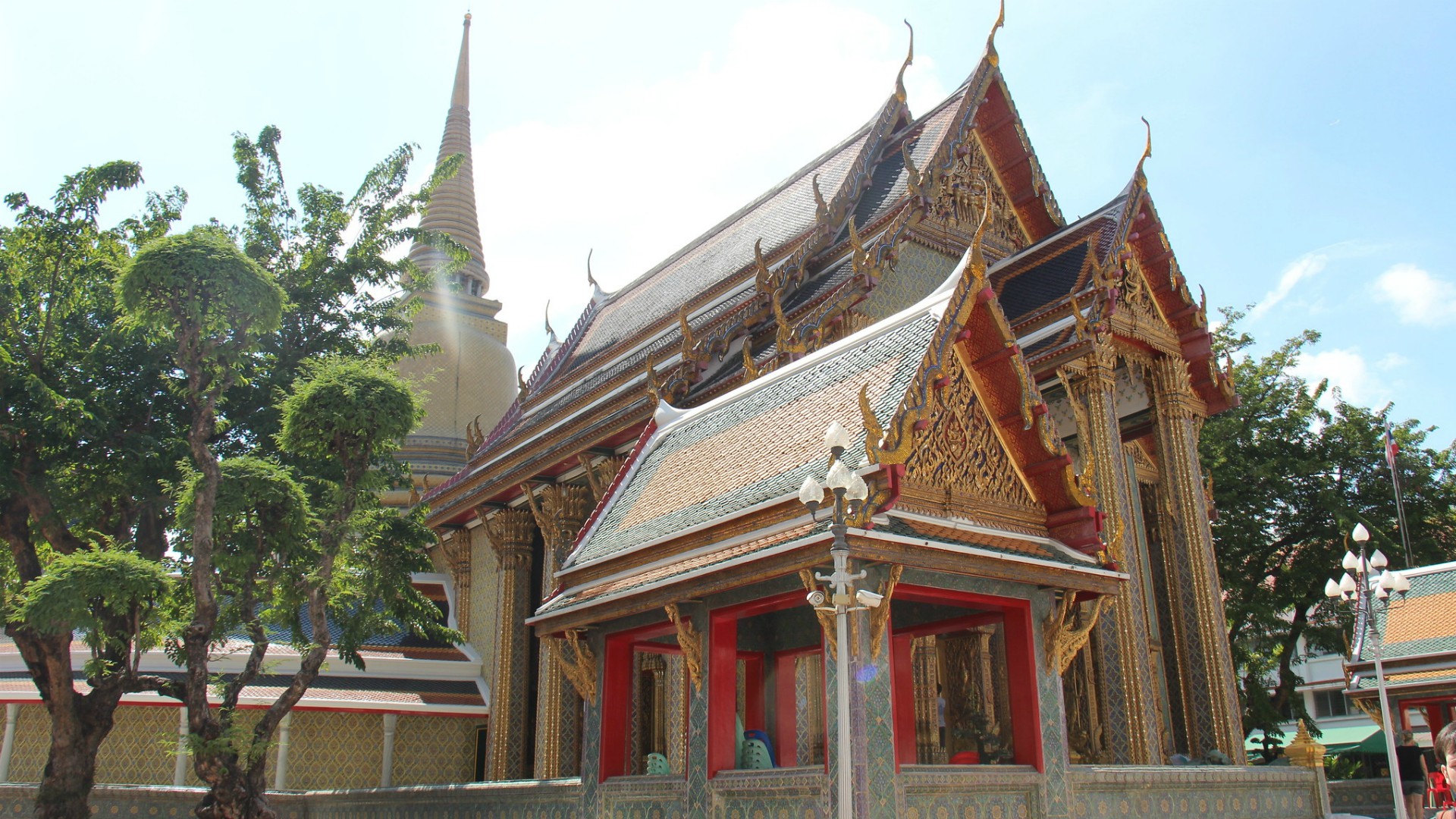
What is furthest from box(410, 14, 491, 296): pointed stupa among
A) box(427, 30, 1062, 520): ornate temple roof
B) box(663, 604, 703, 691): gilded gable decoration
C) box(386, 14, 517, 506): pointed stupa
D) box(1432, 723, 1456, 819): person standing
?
box(1432, 723, 1456, 819): person standing

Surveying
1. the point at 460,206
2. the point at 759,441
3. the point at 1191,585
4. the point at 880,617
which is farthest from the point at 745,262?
the point at 460,206

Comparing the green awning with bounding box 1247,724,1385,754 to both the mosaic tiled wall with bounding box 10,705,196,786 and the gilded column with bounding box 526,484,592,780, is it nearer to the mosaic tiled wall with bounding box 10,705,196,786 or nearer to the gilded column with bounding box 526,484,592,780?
the gilded column with bounding box 526,484,592,780

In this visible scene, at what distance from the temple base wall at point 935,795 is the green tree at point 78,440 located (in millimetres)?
2559

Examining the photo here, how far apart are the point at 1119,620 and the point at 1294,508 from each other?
11.6m

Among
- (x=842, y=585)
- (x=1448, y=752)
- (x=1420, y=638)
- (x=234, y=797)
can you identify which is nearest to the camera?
(x=1448, y=752)

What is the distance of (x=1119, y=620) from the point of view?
9297 mm

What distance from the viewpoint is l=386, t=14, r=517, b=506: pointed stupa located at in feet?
85.7

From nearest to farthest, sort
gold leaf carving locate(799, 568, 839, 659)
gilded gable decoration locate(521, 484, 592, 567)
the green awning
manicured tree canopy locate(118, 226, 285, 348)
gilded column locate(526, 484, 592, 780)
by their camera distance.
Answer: gold leaf carving locate(799, 568, 839, 659) < manicured tree canopy locate(118, 226, 285, 348) < gilded column locate(526, 484, 592, 780) < gilded gable decoration locate(521, 484, 592, 567) < the green awning

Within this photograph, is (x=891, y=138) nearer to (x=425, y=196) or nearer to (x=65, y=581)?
(x=425, y=196)

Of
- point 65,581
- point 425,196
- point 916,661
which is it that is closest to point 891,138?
point 425,196

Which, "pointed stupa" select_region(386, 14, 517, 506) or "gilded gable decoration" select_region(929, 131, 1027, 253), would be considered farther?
"pointed stupa" select_region(386, 14, 517, 506)

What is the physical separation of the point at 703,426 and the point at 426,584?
11988mm

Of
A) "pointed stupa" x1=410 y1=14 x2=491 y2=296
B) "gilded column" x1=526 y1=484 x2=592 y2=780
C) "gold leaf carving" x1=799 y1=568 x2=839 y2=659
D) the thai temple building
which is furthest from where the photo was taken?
"pointed stupa" x1=410 y1=14 x2=491 y2=296

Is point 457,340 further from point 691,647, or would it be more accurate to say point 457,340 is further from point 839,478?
point 839,478
